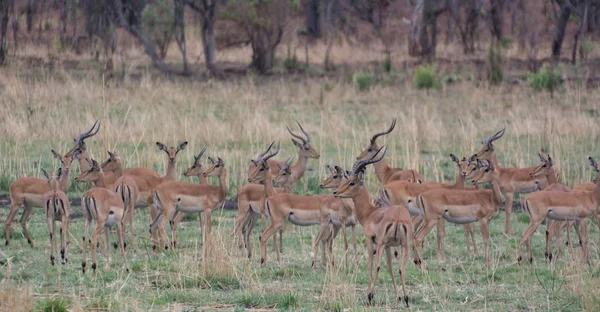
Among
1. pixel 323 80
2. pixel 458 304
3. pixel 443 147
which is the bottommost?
pixel 458 304

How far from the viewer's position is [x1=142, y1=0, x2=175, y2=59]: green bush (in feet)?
88.6

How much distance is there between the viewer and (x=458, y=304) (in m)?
7.10

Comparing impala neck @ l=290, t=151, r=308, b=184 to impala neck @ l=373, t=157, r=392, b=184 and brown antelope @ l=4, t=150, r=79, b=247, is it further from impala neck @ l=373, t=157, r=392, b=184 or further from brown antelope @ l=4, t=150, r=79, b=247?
brown antelope @ l=4, t=150, r=79, b=247

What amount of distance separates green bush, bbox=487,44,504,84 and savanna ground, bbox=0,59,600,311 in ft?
3.27

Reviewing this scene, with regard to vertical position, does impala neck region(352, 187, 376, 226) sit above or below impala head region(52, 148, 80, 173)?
below

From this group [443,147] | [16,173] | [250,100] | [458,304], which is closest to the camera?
[458,304]

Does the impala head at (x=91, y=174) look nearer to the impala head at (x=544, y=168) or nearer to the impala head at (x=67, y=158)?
the impala head at (x=67, y=158)

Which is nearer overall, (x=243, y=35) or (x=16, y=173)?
(x=16, y=173)

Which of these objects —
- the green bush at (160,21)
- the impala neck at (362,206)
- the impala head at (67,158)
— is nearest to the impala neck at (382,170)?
the impala head at (67,158)

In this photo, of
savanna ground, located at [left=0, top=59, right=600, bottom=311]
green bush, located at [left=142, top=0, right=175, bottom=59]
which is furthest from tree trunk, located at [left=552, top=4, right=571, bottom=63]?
green bush, located at [left=142, top=0, right=175, bottom=59]

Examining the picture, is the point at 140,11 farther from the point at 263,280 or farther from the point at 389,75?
the point at 263,280

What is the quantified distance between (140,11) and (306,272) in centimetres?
2055

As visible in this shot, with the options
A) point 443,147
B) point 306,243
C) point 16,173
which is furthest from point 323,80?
point 306,243

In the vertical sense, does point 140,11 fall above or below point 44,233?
above
